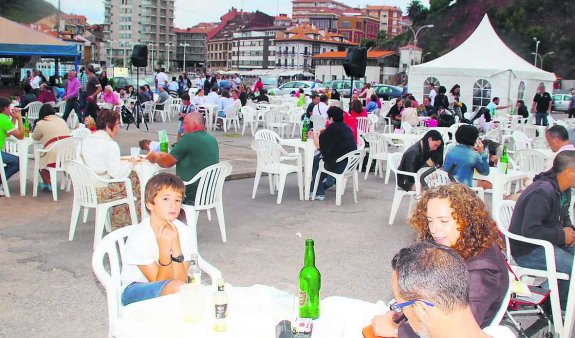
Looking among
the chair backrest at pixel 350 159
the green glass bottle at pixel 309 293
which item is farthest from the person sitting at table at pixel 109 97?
the green glass bottle at pixel 309 293

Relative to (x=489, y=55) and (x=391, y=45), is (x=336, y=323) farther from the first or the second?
(x=391, y=45)

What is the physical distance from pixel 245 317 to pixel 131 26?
444 feet

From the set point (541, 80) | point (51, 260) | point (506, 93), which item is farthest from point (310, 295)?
point (541, 80)

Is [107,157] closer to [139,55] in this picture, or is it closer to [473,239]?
[473,239]

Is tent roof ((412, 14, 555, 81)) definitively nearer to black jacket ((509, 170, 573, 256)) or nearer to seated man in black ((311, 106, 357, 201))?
seated man in black ((311, 106, 357, 201))

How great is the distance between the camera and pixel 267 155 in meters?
7.54

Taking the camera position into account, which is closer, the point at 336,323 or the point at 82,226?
the point at 336,323

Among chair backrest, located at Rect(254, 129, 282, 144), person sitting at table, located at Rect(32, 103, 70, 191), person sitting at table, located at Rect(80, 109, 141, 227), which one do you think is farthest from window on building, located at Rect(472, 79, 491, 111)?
person sitting at table, located at Rect(80, 109, 141, 227)

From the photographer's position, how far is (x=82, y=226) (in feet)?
19.9

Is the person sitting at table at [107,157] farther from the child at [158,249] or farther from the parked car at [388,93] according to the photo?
the parked car at [388,93]

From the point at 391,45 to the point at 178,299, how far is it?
Result: 95551 millimetres

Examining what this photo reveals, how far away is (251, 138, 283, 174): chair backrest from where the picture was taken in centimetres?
748

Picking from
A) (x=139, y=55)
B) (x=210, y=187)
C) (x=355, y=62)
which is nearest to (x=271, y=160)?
→ (x=210, y=187)

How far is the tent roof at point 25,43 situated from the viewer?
16.0 m
